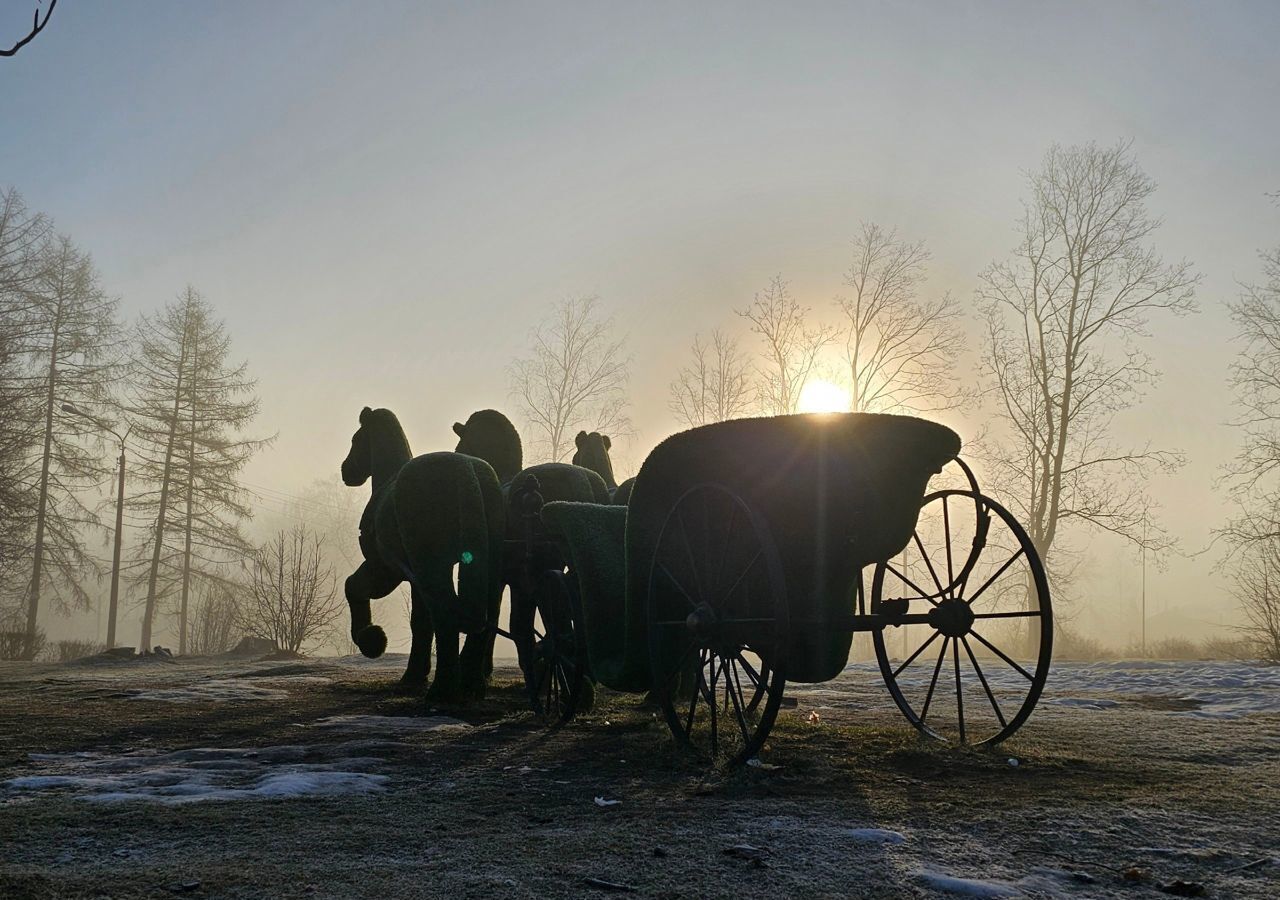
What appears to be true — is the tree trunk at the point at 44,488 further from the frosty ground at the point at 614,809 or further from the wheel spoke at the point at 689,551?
the wheel spoke at the point at 689,551

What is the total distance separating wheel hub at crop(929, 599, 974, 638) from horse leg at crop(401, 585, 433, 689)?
5.60m

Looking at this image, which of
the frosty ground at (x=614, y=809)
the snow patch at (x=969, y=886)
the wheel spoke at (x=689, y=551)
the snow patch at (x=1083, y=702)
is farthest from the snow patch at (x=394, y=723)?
the snow patch at (x=1083, y=702)

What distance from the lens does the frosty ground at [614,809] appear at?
9.12 ft

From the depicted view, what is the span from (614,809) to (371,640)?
6.25m

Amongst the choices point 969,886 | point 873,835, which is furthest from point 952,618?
point 969,886

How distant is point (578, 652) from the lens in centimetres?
678

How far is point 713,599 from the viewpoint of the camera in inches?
203

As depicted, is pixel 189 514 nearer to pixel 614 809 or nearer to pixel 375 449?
pixel 375 449

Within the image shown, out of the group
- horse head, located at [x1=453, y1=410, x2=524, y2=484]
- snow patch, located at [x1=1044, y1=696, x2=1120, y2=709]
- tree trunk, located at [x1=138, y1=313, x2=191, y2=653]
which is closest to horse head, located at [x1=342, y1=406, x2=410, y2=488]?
horse head, located at [x1=453, y1=410, x2=524, y2=484]

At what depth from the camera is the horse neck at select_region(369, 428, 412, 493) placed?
1001cm

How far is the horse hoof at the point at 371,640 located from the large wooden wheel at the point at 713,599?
4.90m

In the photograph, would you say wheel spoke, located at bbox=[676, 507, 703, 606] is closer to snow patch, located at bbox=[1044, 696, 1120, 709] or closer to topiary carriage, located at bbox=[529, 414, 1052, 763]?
topiary carriage, located at bbox=[529, 414, 1052, 763]

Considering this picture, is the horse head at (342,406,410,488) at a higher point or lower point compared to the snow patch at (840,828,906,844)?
higher

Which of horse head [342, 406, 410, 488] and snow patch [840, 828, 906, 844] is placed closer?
snow patch [840, 828, 906, 844]
